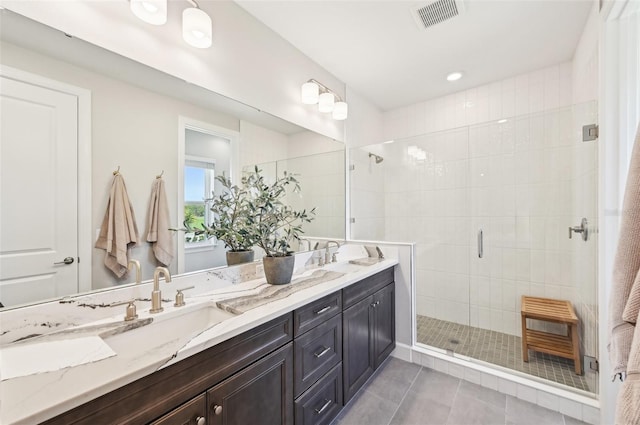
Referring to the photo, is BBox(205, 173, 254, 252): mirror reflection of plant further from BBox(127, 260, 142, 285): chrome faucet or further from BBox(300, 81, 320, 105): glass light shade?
BBox(300, 81, 320, 105): glass light shade

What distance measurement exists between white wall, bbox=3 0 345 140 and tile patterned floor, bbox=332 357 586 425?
205cm

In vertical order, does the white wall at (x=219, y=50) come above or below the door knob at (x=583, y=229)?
above

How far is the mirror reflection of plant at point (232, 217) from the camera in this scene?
5.04 feet

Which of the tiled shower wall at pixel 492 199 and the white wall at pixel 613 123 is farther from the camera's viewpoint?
the tiled shower wall at pixel 492 199

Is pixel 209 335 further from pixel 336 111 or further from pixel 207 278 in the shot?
pixel 336 111

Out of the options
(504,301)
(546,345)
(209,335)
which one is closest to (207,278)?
(209,335)

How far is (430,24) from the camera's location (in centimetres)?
189

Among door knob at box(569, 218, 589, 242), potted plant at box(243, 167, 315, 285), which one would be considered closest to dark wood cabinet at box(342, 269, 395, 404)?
potted plant at box(243, 167, 315, 285)

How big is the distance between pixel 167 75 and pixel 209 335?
4.09ft

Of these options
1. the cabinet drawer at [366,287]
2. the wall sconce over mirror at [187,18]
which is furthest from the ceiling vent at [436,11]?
the cabinet drawer at [366,287]

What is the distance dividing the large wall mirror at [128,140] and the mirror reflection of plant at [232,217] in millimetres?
65

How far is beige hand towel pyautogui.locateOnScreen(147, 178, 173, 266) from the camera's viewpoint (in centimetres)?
128

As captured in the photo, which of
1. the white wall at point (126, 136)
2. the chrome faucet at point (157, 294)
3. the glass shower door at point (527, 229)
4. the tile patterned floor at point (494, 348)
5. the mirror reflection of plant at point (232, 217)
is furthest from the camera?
the glass shower door at point (527, 229)

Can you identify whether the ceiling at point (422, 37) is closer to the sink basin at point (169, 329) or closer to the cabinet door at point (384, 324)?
the sink basin at point (169, 329)
